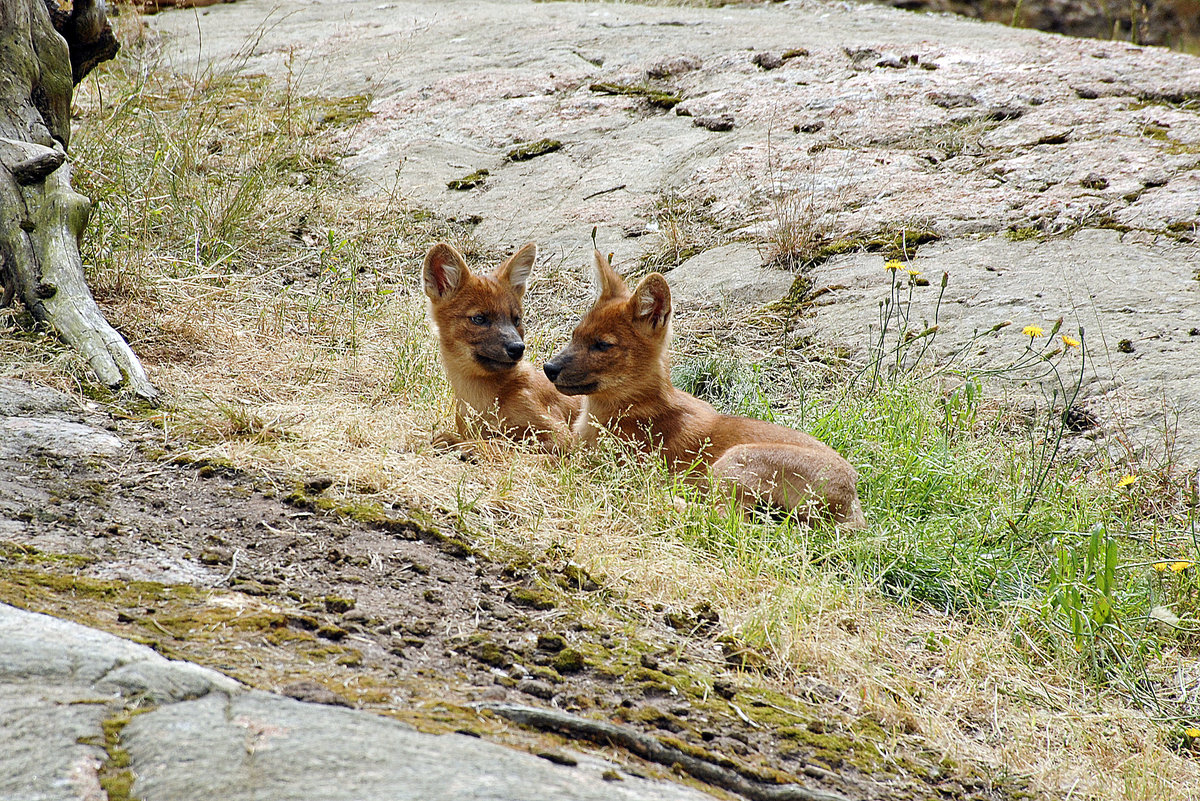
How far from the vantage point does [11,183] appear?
515 cm

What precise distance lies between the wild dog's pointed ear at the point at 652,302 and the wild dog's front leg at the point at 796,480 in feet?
3.32

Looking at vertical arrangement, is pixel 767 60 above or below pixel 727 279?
above

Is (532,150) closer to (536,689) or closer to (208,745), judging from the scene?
(536,689)

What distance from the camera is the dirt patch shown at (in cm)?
261

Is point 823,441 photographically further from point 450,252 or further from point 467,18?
point 467,18

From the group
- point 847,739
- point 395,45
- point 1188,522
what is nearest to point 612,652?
point 847,739

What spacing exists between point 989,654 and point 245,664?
8.14 feet

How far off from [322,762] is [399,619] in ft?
3.59

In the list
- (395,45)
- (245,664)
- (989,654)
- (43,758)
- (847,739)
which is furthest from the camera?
(395,45)

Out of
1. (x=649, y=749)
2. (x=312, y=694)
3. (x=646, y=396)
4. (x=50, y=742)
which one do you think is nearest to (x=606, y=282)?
(x=646, y=396)

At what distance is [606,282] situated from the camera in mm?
5582

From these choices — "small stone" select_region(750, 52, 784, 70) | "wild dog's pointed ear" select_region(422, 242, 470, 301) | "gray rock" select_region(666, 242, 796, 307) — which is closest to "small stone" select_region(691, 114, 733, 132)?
"small stone" select_region(750, 52, 784, 70)

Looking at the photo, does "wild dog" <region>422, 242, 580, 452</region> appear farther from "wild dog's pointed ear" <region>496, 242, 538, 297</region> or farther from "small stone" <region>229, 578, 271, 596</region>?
"small stone" <region>229, 578, 271, 596</region>

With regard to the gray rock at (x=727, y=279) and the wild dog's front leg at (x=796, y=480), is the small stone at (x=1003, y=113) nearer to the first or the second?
the gray rock at (x=727, y=279)
